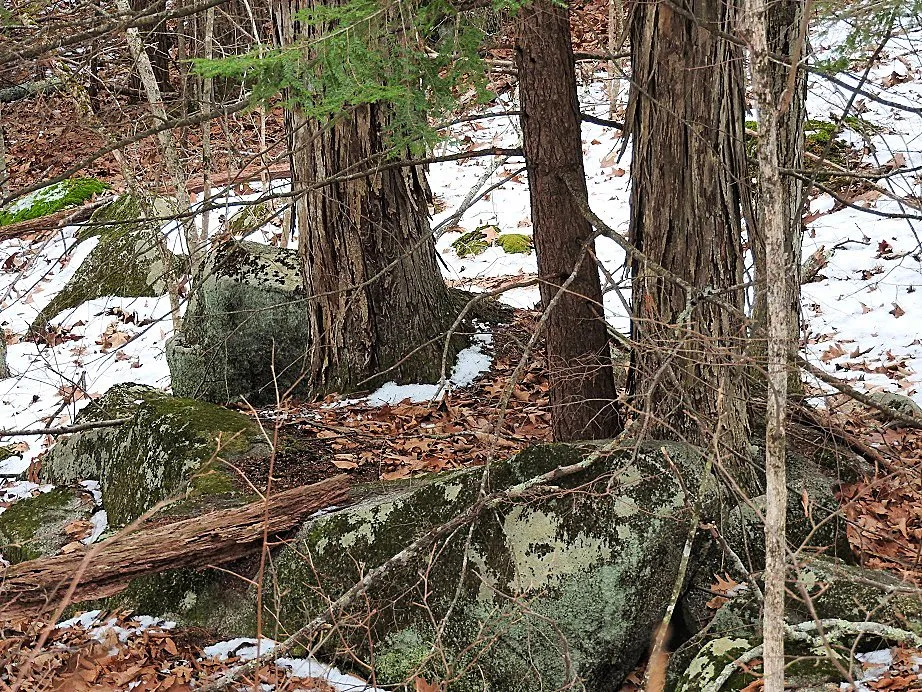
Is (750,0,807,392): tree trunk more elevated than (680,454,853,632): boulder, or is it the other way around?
(750,0,807,392): tree trunk

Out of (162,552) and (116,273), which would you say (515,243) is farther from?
(162,552)

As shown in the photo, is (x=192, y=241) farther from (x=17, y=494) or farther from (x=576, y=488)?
(x=576, y=488)

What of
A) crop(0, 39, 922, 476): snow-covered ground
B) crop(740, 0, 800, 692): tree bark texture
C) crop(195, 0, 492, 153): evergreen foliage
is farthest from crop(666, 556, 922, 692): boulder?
crop(0, 39, 922, 476): snow-covered ground

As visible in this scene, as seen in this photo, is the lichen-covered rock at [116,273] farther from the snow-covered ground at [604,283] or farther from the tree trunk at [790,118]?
the tree trunk at [790,118]

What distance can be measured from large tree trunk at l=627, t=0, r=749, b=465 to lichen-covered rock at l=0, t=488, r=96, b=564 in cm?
372

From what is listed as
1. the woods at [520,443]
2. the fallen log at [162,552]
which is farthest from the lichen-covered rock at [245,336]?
the fallen log at [162,552]

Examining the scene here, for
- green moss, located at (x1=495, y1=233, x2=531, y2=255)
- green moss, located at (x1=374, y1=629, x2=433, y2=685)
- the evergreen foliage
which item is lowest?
green moss, located at (x1=374, y1=629, x2=433, y2=685)

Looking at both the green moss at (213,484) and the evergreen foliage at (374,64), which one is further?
the green moss at (213,484)

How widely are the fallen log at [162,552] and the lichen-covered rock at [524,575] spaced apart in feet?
0.81

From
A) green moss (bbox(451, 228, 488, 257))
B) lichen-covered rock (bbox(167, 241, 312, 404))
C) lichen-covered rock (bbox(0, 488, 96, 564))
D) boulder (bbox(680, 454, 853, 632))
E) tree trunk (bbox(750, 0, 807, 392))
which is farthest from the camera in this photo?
green moss (bbox(451, 228, 488, 257))

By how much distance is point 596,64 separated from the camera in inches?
515

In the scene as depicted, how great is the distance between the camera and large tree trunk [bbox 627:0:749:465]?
12.5 feet

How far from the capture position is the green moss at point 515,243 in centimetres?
Answer: 956

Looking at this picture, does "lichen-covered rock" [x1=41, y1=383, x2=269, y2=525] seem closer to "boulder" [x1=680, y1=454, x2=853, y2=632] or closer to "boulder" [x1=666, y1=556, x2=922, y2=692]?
"boulder" [x1=680, y1=454, x2=853, y2=632]
